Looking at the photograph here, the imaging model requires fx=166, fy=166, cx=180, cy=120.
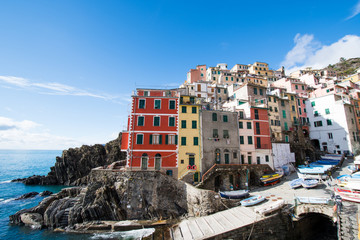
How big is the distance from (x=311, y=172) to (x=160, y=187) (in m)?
23.0

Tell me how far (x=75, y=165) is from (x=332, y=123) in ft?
252

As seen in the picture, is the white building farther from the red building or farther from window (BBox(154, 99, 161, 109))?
window (BBox(154, 99, 161, 109))

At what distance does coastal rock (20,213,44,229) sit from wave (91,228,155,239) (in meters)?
11.3

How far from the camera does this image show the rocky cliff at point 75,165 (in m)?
57.2

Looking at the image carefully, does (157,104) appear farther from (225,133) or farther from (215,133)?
(225,133)

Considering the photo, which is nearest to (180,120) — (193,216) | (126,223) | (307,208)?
(193,216)

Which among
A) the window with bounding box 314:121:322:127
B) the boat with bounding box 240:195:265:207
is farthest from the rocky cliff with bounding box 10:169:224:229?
the window with bounding box 314:121:322:127

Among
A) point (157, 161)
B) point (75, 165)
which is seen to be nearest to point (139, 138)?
point (157, 161)

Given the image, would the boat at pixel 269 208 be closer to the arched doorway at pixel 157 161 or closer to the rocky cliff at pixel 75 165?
the arched doorway at pixel 157 161

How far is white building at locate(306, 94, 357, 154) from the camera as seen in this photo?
3691cm

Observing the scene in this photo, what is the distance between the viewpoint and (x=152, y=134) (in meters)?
28.5

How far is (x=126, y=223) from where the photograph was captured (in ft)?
74.0

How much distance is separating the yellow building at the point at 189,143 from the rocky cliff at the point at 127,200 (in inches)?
110

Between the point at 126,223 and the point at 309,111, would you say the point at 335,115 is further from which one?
the point at 126,223
